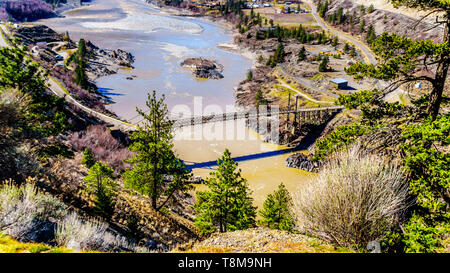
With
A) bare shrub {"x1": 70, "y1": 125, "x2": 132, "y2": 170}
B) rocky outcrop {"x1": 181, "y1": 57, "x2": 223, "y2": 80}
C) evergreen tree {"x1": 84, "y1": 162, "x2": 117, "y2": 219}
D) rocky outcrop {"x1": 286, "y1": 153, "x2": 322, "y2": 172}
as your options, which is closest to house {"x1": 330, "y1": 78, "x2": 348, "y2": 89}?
rocky outcrop {"x1": 286, "y1": 153, "x2": 322, "y2": 172}

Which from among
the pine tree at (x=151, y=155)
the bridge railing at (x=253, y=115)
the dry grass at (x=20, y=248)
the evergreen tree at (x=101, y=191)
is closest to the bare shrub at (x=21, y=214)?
the dry grass at (x=20, y=248)

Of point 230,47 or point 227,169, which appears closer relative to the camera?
point 227,169

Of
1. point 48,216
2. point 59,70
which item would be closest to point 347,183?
point 48,216

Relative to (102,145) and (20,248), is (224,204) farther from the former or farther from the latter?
(102,145)

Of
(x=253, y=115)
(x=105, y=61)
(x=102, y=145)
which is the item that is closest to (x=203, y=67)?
(x=105, y=61)

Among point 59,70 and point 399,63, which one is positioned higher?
point 399,63

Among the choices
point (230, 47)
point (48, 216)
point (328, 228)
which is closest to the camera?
point (328, 228)
